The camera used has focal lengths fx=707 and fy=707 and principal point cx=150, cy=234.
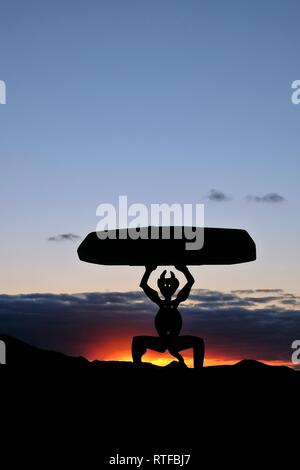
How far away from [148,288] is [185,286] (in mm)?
810

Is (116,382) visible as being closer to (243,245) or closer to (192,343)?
(192,343)

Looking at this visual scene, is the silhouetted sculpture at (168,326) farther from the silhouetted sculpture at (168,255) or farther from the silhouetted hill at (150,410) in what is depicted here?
the silhouetted hill at (150,410)

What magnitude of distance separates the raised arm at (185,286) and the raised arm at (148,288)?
461 millimetres

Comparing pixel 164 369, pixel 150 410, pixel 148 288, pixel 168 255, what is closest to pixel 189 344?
pixel 164 369

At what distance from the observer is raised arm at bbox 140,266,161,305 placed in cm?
1547

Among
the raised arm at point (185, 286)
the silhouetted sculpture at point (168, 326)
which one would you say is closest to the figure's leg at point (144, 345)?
the silhouetted sculpture at point (168, 326)

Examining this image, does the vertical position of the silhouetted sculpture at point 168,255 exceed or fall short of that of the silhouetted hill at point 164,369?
it exceeds it

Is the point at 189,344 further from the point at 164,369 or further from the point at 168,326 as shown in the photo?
the point at 164,369

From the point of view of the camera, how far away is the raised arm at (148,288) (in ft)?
50.8

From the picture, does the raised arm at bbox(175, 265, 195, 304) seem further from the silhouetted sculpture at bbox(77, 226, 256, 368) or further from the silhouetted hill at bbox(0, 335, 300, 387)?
the silhouetted hill at bbox(0, 335, 300, 387)

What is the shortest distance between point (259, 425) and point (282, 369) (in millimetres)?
3162

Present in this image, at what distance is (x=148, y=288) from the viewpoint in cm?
1548

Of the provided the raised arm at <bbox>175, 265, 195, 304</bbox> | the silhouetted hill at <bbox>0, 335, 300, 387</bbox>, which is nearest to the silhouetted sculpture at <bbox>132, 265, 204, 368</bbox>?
the raised arm at <bbox>175, 265, 195, 304</bbox>

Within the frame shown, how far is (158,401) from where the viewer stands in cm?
1254
